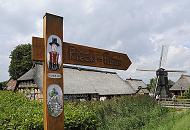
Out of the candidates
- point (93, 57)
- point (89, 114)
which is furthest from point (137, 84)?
point (93, 57)

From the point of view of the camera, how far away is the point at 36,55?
546cm

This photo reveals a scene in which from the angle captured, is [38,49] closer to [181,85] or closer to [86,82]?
[86,82]

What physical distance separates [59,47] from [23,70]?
175 ft

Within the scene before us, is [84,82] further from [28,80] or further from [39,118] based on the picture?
[39,118]

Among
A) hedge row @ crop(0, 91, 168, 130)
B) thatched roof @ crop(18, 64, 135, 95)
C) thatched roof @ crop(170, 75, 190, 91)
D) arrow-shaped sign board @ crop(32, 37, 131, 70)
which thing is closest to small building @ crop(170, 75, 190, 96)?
thatched roof @ crop(170, 75, 190, 91)

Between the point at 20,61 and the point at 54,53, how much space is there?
181 ft

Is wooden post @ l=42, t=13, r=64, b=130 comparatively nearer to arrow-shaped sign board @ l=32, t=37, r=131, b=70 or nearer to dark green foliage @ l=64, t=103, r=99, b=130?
arrow-shaped sign board @ l=32, t=37, r=131, b=70

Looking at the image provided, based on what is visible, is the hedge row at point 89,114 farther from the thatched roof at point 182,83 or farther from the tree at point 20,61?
the thatched roof at point 182,83

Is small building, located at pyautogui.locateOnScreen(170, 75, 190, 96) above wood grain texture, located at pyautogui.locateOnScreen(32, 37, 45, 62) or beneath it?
above

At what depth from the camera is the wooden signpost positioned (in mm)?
5559

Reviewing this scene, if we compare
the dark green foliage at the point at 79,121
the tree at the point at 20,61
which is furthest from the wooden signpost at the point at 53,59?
the tree at the point at 20,61

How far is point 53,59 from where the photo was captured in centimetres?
574

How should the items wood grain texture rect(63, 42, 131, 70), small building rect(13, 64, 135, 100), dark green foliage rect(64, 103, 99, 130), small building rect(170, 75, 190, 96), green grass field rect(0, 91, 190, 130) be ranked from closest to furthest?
1. wood grain texture rect(63, 42, 131, 70)
2. green grass field rect(0, 91, 190, 130)
3. dark green foliage rect(64, 103, 99, 130)
4. small building rect(13, 64, 135, 100)
5. small building rect(170, 75, 190, 96)

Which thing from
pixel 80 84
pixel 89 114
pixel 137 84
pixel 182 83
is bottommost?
pixel 89 114
